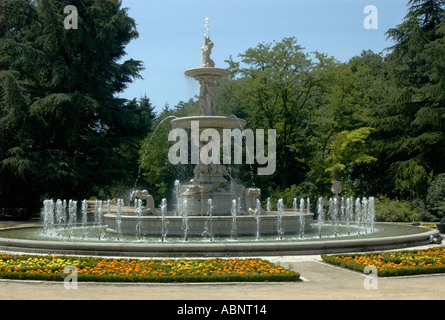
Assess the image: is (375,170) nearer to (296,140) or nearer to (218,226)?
(296,140)

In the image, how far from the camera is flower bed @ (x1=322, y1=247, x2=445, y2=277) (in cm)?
1067

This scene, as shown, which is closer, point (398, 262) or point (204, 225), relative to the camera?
point (398, 262)

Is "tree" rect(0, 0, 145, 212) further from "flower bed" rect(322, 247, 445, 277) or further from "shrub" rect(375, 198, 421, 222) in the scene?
"flower bed" rect(322, 247, 445, 277)

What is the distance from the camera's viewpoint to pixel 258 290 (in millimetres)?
9141

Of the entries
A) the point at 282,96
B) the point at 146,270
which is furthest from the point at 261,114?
the point at 146,270

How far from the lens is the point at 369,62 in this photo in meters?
60.6

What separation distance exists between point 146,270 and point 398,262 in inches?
232

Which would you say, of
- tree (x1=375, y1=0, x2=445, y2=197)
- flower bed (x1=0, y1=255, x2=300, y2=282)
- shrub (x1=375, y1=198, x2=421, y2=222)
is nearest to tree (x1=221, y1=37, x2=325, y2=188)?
tree (x1=375, y1=0, x2=445, y2=197)

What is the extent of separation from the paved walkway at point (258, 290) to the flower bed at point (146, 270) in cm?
18

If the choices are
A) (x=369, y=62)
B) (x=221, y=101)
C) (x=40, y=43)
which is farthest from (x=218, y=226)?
(x=369, y=62)

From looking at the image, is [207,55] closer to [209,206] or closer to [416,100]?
[209,206]

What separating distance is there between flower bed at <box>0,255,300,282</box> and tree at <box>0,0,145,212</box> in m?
20.3

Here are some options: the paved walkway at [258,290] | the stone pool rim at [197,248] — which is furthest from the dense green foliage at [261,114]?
the paved walkway at [258,290]

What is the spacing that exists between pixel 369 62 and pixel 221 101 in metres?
24.8
